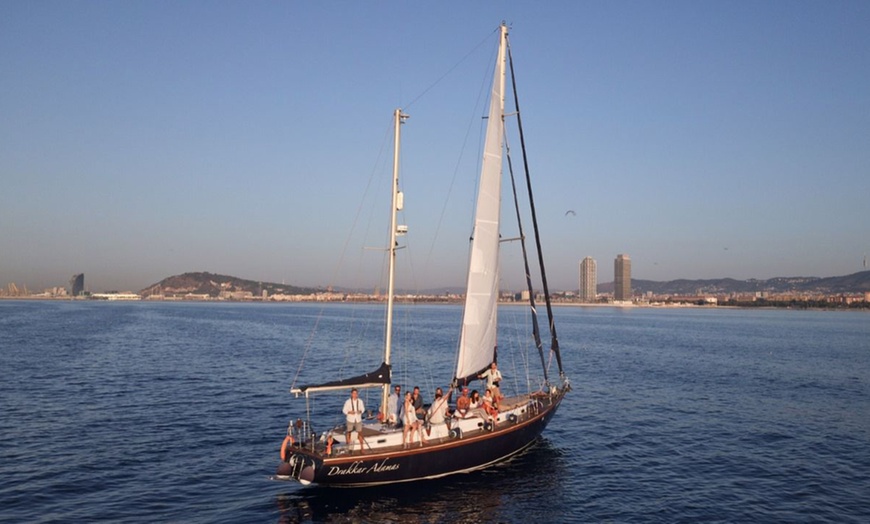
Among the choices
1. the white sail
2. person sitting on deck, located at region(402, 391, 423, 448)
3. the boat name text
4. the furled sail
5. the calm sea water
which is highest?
the white sail

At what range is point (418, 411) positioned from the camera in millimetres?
21203

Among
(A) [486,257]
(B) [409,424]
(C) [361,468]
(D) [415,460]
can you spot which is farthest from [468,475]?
(A) [486,257]

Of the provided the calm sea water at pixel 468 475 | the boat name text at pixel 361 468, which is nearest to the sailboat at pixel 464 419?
the boat name text at pixel 361 468

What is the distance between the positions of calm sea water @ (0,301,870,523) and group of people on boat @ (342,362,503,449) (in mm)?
1901

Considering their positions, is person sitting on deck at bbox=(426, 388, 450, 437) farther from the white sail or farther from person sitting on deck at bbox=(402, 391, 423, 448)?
the white sail

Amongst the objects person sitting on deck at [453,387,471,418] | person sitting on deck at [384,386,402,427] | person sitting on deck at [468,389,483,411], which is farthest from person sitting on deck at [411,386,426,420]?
person sitting on deck at [468,389,483,411]

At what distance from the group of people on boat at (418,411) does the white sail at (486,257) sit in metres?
1.61

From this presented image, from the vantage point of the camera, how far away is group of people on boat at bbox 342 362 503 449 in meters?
19.0

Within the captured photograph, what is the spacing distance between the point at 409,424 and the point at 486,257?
801 cm

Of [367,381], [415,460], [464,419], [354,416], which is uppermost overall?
[367,381]

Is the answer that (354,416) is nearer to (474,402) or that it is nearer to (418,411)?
(418,411)

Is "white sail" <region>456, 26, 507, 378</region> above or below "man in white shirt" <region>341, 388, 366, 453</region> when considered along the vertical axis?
above

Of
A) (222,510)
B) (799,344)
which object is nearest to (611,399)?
(222,510)

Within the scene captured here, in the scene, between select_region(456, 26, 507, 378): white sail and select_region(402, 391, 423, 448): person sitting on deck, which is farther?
select_region(456, 26, 507, 378): white sail
